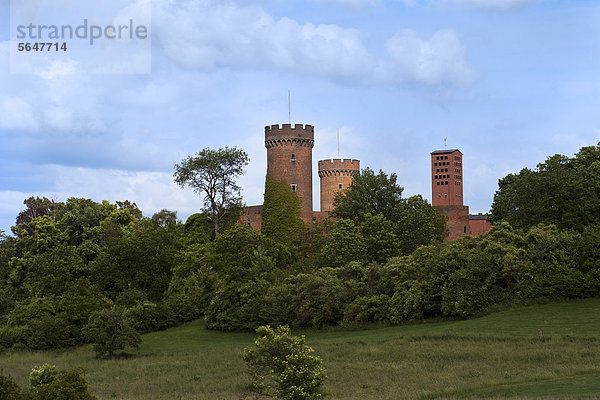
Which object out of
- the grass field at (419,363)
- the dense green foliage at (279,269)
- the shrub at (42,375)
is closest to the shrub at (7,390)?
the shrub at (42,375)

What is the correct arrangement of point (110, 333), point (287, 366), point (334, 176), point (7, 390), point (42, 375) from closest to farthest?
1. point (7, 390)
2. point (287, 366)
3. point (42, 375)
4. point (110, 333)
5. point (334, 176)

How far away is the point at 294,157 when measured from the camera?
7781 centimetres

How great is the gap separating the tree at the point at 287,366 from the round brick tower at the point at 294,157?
5088 cm

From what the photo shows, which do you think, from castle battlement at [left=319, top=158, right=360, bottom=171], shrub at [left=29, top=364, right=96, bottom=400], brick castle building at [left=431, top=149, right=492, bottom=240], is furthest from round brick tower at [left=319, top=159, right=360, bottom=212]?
shrub at [left=29, top=364, right=96, bottom=400]

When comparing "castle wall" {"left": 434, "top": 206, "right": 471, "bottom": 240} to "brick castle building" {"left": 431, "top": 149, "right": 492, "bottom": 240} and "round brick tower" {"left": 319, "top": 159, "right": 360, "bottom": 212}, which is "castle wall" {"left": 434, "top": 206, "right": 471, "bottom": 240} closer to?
"round brick tower" {"left": 319, "top": 159, "right": 360, "bottom": 212}

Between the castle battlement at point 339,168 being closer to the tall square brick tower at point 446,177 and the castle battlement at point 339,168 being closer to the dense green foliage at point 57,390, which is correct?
the tall square brick tower at point 446,177

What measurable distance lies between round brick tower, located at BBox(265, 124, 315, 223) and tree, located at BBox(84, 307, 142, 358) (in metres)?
35.0

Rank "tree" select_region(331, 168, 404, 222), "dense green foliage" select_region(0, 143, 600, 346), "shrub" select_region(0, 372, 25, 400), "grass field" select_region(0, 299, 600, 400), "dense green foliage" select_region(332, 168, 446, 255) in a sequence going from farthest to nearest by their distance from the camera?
1. "tree" select_region(331, 168, 404, 222)
2. "dense green foliage" select_region(332, 168, 446, 255)
3. "dense green foliage" select_region(0, 143, 600, 346)
4. "grass field" select_region(0, 299, 600, 400)
5. "shrub" select_region(0, 372, 25, 400)

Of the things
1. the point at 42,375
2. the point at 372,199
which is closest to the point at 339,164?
the point at 372,199

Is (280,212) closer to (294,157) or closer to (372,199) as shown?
(294,157)

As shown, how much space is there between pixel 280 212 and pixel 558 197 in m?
29.8

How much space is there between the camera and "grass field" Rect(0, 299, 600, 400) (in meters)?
26.3

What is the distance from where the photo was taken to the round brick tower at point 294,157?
76750 mm

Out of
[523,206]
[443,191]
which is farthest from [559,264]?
[443,191]
